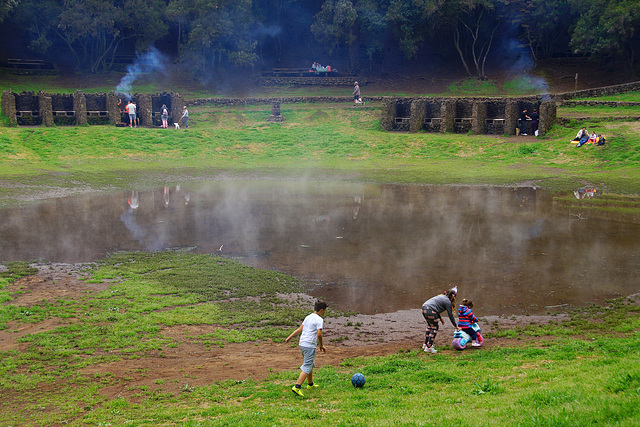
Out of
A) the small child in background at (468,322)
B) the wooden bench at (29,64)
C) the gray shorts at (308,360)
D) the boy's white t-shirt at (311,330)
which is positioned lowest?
the small child in background at (468,322)

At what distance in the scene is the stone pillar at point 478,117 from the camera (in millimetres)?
38875

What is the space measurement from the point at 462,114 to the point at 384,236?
2447 cm

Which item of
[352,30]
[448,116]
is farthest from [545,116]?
[352,30]

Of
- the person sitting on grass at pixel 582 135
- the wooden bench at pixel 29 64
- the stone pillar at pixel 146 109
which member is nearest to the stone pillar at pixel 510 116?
the person sitting on grass at pixel 582 135

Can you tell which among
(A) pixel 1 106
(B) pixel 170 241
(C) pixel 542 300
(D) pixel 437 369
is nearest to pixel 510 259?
(C) pixel 542 300

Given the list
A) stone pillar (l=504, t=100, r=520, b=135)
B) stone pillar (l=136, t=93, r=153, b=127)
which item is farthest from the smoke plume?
stone pillar (l=504, t=100, r=520, b=135)

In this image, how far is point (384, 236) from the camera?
19.6 meters

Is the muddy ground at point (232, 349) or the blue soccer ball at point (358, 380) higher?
the blue soccer ball at point (358, 380)

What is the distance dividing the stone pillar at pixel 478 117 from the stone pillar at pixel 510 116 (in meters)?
1.49

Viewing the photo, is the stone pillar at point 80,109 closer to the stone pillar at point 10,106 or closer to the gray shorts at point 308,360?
the stone pillar at point 10,106

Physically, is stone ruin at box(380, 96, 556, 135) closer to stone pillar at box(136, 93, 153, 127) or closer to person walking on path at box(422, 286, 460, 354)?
stone pillar at box(136, 93, 153, 127)

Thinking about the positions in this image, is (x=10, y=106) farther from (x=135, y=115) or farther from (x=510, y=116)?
(x=510, y=116)

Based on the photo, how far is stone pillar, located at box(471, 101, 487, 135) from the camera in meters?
38.9

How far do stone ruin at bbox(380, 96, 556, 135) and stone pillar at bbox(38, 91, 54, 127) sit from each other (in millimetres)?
22783
